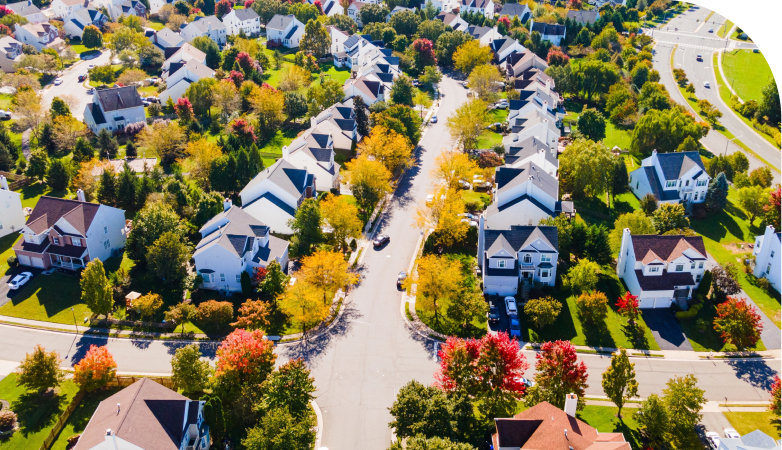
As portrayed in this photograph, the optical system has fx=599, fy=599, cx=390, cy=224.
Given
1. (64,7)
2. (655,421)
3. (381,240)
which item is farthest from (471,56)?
(64,7)

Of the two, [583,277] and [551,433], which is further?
[583,277]

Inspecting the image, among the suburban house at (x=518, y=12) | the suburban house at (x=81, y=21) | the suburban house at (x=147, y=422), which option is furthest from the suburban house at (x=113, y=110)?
the suburban house at (x=518, y=12)

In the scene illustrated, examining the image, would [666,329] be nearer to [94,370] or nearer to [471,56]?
[94,370]

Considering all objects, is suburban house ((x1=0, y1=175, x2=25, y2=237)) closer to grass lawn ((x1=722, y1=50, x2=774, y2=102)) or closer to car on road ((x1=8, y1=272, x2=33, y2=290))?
car on road ((x1=8, y1=272, x2=33, y2=290))

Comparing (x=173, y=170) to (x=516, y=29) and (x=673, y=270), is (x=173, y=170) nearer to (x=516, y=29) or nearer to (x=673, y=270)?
A: (x=673, y=270)

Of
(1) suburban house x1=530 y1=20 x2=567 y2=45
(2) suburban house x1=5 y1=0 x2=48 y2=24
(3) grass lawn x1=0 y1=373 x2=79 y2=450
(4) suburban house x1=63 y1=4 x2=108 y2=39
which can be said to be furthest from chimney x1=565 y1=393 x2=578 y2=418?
(2) suburban house x1=5 y1=0 x2=48 y2=24

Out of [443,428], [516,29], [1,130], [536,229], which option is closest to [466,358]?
[443,428]
